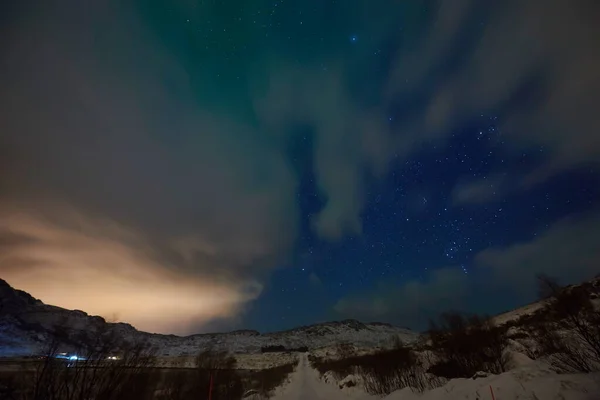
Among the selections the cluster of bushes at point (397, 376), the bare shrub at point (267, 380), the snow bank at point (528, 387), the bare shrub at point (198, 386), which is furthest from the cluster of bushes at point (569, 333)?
the bare shrub at point (267, 380)

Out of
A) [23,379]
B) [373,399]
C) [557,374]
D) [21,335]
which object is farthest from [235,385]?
[21,335]

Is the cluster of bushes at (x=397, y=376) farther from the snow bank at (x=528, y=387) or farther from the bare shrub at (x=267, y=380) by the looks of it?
the bare shrub at (x=267, y=380)

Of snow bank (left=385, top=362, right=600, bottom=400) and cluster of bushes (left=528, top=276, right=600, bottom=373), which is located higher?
cluster of bushes (left=528, top=276, right=600, bottom=373)

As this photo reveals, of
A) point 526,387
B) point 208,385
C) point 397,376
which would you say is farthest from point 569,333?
point 208,385

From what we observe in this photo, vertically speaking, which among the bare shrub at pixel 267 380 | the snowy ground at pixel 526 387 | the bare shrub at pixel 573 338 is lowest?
the bare shrub at pixel 267 380

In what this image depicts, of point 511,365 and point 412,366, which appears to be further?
point 412,366

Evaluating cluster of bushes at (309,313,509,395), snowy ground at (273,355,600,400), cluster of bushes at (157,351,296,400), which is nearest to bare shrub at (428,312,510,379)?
cluster of bushes at (309,313,509,395)

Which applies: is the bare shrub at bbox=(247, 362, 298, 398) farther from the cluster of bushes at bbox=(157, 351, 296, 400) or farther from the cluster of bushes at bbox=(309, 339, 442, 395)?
the cluster of bushes at bbox=(309, 339, 442, 395)

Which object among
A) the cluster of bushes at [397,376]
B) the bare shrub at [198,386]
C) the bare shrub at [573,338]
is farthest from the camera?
the bare shrub at [198,386]

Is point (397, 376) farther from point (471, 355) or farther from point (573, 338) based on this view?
point (573, 338)

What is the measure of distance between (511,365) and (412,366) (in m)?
27.5

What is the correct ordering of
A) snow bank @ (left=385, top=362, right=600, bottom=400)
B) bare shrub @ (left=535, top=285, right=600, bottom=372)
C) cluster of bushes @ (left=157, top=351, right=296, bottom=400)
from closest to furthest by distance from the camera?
snow bank @ (left=385, top=362, right=600, bottom=400)
bare shrub @ (left=535, top=285, right=600, bottom=372)
cluster of bushes @ (left=157, top=351, right=296, bottom=400)

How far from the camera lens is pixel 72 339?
13900 cm

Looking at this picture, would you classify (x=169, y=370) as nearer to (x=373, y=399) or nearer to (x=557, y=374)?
(x=373, y=399)
